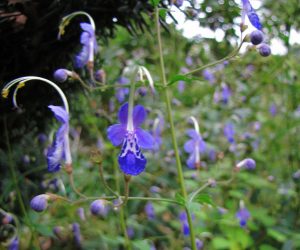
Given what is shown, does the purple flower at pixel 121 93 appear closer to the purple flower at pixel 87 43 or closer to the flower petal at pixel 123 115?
the purple flower at pixel 87 43

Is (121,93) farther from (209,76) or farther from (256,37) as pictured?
(209,76)

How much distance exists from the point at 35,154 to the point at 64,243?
0.50 metres

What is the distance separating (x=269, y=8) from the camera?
2.33m

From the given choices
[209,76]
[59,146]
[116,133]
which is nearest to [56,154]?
[59,146]

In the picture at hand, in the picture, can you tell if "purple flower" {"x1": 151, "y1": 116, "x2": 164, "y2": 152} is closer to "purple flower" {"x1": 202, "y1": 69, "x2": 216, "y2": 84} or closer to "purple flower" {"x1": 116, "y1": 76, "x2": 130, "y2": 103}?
"purple flower" {"x1": 116, "y1": 76, "x2": 130, "y2": 103}

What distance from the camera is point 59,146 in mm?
1035

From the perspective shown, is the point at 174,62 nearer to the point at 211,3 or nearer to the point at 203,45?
the point at 203,45

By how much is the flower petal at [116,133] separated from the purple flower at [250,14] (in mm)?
425

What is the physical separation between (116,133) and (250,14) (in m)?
0.46

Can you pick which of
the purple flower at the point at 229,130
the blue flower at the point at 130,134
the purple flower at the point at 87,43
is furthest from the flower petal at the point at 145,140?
the purple flower at the point at 229,130

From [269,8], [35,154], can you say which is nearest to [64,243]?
[35,154]

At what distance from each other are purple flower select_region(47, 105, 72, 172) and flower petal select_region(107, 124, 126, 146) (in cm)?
11

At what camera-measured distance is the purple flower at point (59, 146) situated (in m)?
1.01

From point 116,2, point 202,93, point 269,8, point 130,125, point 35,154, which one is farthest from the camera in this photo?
point 202,93
